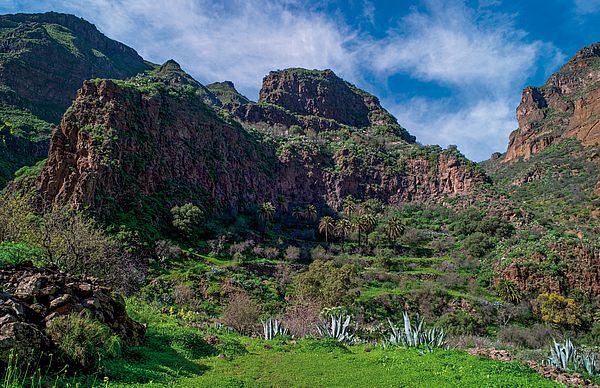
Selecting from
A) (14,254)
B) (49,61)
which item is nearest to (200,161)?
(14,254)

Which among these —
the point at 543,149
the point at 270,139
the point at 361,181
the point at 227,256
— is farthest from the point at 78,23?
the point at 543,149

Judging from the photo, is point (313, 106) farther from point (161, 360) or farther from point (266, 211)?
point (161, 360)

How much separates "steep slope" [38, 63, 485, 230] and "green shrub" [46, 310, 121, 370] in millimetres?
45286

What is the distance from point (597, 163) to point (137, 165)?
95.6 metres

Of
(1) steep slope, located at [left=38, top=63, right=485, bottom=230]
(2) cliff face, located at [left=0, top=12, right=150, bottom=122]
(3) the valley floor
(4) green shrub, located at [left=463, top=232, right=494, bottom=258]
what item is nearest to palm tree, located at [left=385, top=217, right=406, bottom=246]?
(4) green shrub, located at [left=463, top=232, right=494, bottom=258]

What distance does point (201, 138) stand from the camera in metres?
85.2

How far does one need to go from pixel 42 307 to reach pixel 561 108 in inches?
6598

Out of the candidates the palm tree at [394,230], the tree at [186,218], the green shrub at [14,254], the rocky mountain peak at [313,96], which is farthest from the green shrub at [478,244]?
the rocky mountain peak at [313,96]

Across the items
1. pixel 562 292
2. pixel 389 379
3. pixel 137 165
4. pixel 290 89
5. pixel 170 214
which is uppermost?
pixel 290 89

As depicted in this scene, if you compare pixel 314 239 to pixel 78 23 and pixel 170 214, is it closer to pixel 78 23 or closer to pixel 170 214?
pixel 170 214

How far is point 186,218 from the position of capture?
6353 cm

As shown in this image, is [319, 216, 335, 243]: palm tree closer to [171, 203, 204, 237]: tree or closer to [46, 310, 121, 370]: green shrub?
[171, 203, 204, 237]: tree

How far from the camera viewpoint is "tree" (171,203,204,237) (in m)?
62.3

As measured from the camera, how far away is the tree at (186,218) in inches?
2453
